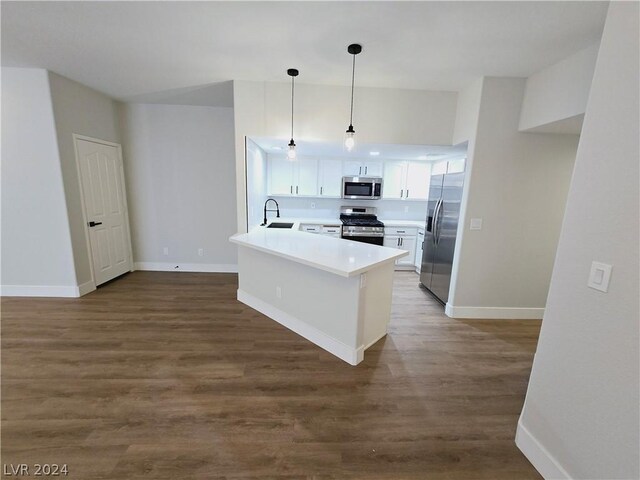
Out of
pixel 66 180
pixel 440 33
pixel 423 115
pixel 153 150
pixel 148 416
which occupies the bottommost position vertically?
pixel 148 416

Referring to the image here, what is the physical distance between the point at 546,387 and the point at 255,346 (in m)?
2.19

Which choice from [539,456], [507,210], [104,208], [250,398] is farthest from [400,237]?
[104,208]

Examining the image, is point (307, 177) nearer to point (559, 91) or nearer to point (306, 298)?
point (306, 298)

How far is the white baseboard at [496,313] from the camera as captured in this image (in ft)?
10.8

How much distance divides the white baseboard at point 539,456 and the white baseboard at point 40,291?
192 inches

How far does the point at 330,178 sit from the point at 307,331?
10.6 feet

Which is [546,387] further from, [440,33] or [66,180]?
[66,180]

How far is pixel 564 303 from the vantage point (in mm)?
1398

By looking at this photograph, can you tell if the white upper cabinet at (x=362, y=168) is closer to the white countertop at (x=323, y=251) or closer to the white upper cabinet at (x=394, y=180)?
the white upper cabinet at (x=394, y=180)

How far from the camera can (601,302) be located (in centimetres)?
122

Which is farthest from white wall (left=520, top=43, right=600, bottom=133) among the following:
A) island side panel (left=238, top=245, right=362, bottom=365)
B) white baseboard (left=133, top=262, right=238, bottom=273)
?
white baseboard (left=133, top=262, right=238, bottom=273)

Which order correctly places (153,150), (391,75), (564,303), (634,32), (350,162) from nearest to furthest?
(634,32) < (564,303) < (391,75) < (153,150) < (350,162)

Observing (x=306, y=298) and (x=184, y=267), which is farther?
(x=184, y=267)

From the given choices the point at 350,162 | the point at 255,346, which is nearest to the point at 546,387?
the point at 255,346
